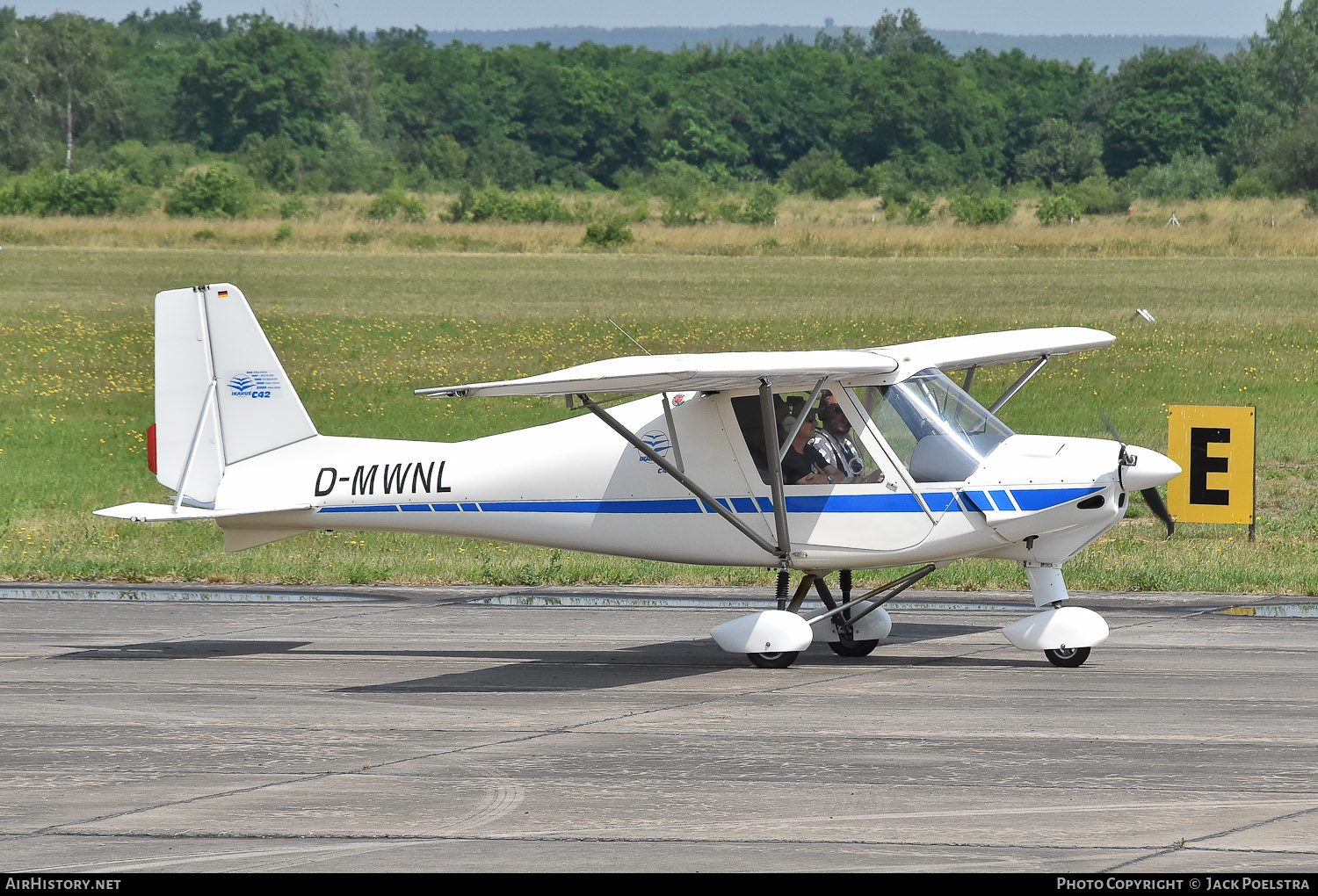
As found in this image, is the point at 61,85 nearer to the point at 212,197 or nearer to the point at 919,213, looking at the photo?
the point at 212,197

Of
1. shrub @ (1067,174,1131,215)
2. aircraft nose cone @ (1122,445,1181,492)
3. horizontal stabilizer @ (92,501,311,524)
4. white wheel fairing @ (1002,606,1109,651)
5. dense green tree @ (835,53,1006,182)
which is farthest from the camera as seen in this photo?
dense green tree @ (835,53,1006,182)

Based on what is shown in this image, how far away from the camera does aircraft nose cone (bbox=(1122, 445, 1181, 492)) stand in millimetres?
11195

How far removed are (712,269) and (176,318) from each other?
1655 inches

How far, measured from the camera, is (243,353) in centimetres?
1316

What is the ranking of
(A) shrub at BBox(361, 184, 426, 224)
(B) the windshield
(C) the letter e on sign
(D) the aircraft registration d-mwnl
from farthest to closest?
(A) shrub at BBox(361, 184, 426, 224) → (C) the letter e on sign → (B) the windshield → (D) the aircraft registration d-mwnl

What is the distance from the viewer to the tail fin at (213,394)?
1299 centimetres

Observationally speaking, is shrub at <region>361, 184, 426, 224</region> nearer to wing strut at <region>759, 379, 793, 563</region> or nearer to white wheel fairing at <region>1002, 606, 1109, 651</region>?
wing strut at <region>759, 379, 793, 563</region>

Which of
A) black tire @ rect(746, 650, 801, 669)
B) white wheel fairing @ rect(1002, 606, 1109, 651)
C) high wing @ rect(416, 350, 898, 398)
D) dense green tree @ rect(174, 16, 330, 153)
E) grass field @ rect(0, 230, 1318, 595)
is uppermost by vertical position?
dense green tree @ rect(174, 16, 330, 153)

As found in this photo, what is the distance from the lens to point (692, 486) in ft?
38.3

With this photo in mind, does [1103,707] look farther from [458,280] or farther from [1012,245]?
[1012,245]

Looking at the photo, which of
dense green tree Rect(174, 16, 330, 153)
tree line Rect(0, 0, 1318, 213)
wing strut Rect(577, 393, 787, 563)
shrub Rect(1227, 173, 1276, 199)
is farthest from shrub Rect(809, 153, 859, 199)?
wing strut Rect(577, 393, 787, 563)

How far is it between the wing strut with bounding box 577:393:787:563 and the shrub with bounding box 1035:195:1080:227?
66.0 meters

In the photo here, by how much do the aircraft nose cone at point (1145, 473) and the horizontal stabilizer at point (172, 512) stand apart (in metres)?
5.82

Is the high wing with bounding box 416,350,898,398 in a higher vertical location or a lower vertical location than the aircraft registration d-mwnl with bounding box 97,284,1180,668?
higher
